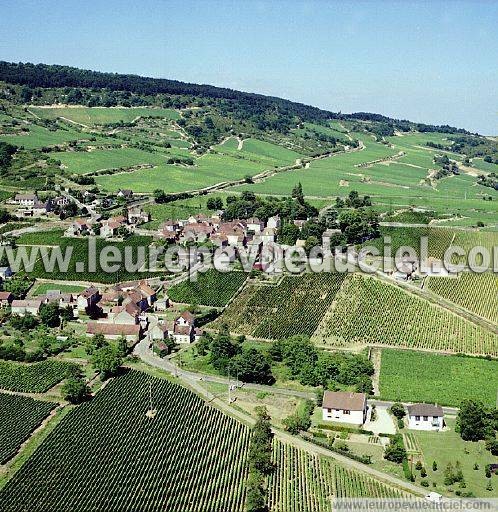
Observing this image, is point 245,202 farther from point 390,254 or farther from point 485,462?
point 485,462

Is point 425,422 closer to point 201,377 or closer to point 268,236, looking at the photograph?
point 201,377

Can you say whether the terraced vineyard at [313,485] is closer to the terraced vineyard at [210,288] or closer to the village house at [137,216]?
the terraced vineyard at [210,288]

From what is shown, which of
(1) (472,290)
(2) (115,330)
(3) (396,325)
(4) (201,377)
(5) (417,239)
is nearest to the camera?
(4) (201,377)

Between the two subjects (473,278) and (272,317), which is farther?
(473,278)

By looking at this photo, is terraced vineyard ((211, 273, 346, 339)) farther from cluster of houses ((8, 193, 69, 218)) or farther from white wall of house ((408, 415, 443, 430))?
cluster of houses ((8, 193, 69, 218))

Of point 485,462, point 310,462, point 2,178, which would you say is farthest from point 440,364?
point 2,178

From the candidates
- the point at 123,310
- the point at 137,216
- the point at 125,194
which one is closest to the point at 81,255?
the point at 137,216

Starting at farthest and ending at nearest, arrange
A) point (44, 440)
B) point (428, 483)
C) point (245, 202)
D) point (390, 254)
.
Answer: point (245, 202) → point (390, 254) → point (44, 440) → point (428, 483)
